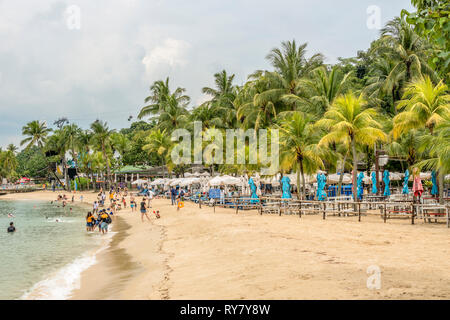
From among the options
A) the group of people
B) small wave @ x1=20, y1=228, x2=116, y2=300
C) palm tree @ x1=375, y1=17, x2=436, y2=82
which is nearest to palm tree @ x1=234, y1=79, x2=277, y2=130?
palm tree @ x1=375, y1=17, x2=436, y2=82

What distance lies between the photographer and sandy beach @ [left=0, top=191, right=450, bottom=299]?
7730mm

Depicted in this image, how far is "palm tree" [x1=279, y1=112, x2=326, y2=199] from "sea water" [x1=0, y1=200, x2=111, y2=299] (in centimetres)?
1120

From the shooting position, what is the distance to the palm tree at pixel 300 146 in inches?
894

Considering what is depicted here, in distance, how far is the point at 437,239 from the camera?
1252 cm

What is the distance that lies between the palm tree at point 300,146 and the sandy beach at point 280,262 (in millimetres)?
4816

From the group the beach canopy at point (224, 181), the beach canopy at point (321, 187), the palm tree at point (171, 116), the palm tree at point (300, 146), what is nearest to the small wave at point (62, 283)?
the palm tree at point (300, 146)

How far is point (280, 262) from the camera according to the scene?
33.4 feet

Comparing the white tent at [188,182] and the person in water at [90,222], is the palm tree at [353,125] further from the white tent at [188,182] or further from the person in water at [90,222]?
the white tent at [188,182]

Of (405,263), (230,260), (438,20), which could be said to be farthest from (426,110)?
(438,20)

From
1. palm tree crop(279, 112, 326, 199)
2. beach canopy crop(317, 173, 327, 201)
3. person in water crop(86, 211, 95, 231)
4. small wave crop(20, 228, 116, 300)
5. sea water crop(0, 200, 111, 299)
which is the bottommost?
sea water crop(0, 200, 111, 299)

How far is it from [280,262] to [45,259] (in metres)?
11.3

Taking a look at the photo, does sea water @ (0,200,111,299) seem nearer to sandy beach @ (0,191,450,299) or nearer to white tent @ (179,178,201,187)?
sandy beach @ (0,191,450,299)
